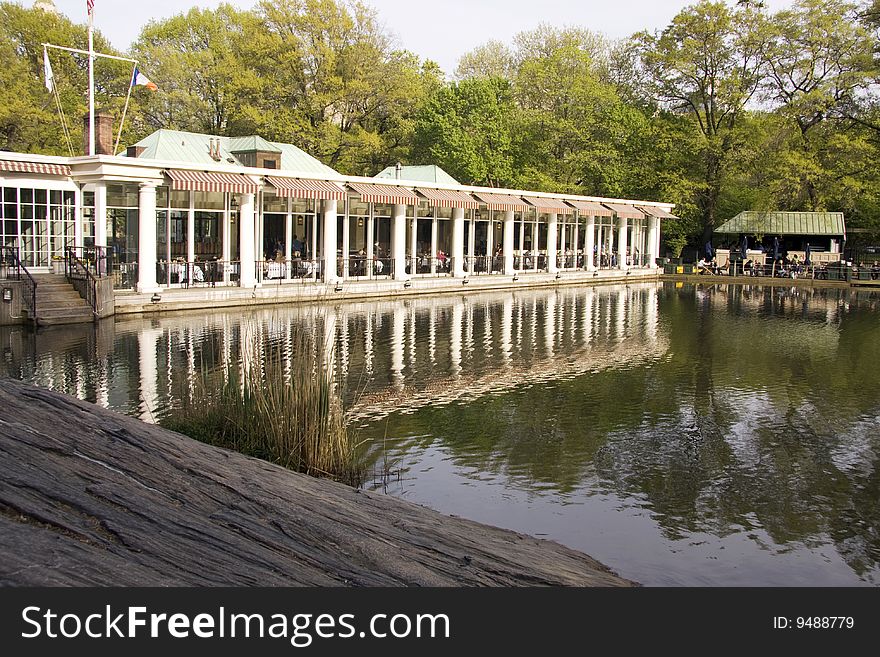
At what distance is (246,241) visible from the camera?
29.1 m

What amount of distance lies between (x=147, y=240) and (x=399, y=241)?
1170 cm

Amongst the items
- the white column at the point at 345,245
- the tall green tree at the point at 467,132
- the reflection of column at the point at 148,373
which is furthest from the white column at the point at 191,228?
the tall green tree at the point at 467,132

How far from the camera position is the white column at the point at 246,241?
94.9 ft

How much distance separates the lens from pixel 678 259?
54906 mm

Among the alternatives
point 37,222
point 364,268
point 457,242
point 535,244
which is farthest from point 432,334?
point 535,244

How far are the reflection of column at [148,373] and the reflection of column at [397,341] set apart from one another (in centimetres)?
374

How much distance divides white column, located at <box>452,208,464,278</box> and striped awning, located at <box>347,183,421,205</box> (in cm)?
415

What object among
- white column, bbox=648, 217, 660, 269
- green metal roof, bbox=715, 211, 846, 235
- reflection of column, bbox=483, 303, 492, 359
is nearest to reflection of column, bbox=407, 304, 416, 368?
reflection of column, bbox=483, 303, 492, 359

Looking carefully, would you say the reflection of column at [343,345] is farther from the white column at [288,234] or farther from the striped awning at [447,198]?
the striped awning at [447,198]

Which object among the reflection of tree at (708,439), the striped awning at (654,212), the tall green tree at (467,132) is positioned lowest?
the reflection of tree at (708,439)

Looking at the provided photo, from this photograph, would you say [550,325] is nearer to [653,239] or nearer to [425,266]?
[425,266]

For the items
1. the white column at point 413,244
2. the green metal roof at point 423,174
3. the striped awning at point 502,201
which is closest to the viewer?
the white column at point 413,244
